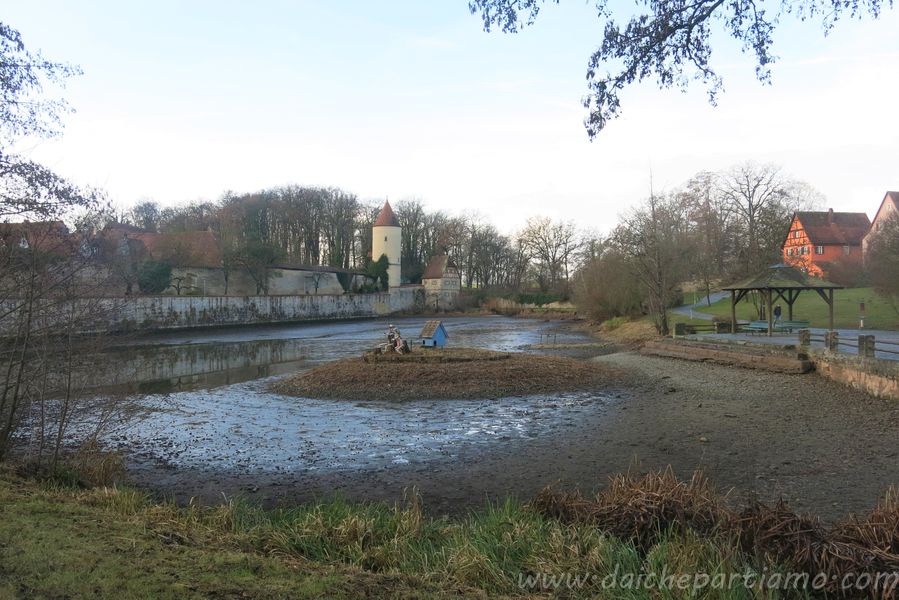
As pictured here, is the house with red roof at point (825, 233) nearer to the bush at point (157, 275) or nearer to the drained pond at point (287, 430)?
the drained pond at point (287, 430)

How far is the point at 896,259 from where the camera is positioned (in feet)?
72.0

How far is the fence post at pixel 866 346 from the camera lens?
1373cm

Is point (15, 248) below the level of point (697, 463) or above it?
above

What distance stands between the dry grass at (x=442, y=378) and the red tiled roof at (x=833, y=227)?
170ft

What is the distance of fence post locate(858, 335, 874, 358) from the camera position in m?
13.7

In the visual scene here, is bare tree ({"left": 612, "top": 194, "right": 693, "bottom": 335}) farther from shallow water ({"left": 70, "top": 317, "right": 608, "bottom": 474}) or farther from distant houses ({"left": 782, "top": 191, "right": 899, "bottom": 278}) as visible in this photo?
distant houses ({"left": 782, "top": 191, "right": 899, "bottom": 278})

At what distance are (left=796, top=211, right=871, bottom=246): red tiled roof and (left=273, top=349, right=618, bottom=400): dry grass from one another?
51871 mm

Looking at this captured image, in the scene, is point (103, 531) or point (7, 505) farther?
point (7, 505)

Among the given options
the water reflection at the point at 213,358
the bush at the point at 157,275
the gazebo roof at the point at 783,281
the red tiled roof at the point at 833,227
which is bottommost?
the water reflection at the point at 213,358

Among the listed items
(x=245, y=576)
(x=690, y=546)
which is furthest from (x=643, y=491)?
(x=245, y=576)

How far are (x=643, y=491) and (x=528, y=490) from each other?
2.69 m

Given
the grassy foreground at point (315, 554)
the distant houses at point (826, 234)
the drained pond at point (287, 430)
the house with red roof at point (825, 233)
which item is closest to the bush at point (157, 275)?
the drained pond at point (287, 430)

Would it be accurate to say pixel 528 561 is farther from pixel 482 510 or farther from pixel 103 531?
pixel 103 531

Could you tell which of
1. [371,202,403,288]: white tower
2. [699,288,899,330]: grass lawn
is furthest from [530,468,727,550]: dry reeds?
[371,202,403,288]: white tower
